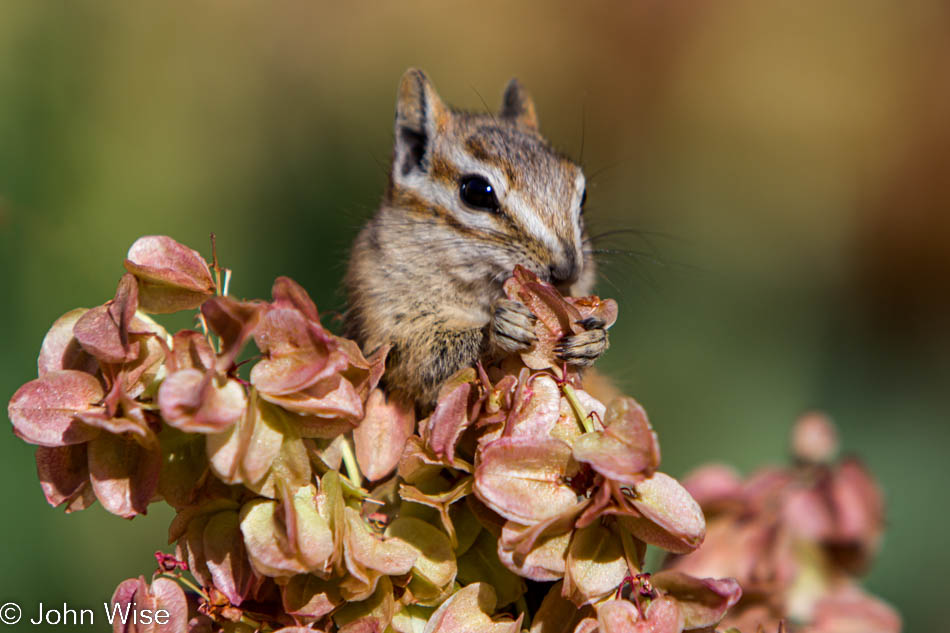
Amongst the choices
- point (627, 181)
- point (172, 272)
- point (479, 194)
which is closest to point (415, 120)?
point (479, 194)

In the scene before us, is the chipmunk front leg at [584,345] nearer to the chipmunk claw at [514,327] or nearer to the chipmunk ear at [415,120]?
the chipmunk claw at [514,327]

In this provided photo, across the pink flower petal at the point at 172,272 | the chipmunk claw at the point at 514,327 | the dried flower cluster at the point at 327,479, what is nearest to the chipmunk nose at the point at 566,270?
the chipmunk claw at the point at 514,327

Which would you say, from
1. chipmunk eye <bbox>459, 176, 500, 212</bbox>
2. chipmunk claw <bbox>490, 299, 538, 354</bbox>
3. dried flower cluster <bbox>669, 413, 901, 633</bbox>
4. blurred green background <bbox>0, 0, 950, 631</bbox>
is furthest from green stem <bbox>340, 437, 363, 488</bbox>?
blurred green background <bbox>0, 0, 950, 631</bbox>

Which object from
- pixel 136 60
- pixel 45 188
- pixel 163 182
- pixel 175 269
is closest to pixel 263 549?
pixel 175 269

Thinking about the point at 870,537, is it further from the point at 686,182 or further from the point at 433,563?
the point at 686,182

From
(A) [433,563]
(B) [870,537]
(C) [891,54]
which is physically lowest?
(B) [870,537]

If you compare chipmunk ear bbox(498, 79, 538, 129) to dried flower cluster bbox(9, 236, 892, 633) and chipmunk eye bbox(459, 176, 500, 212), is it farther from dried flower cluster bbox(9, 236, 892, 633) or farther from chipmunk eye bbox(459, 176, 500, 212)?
dried flower cluster bbox(9, 236, 892, 633)

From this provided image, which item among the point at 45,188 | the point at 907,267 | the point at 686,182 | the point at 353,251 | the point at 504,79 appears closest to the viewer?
the point at 353,251
